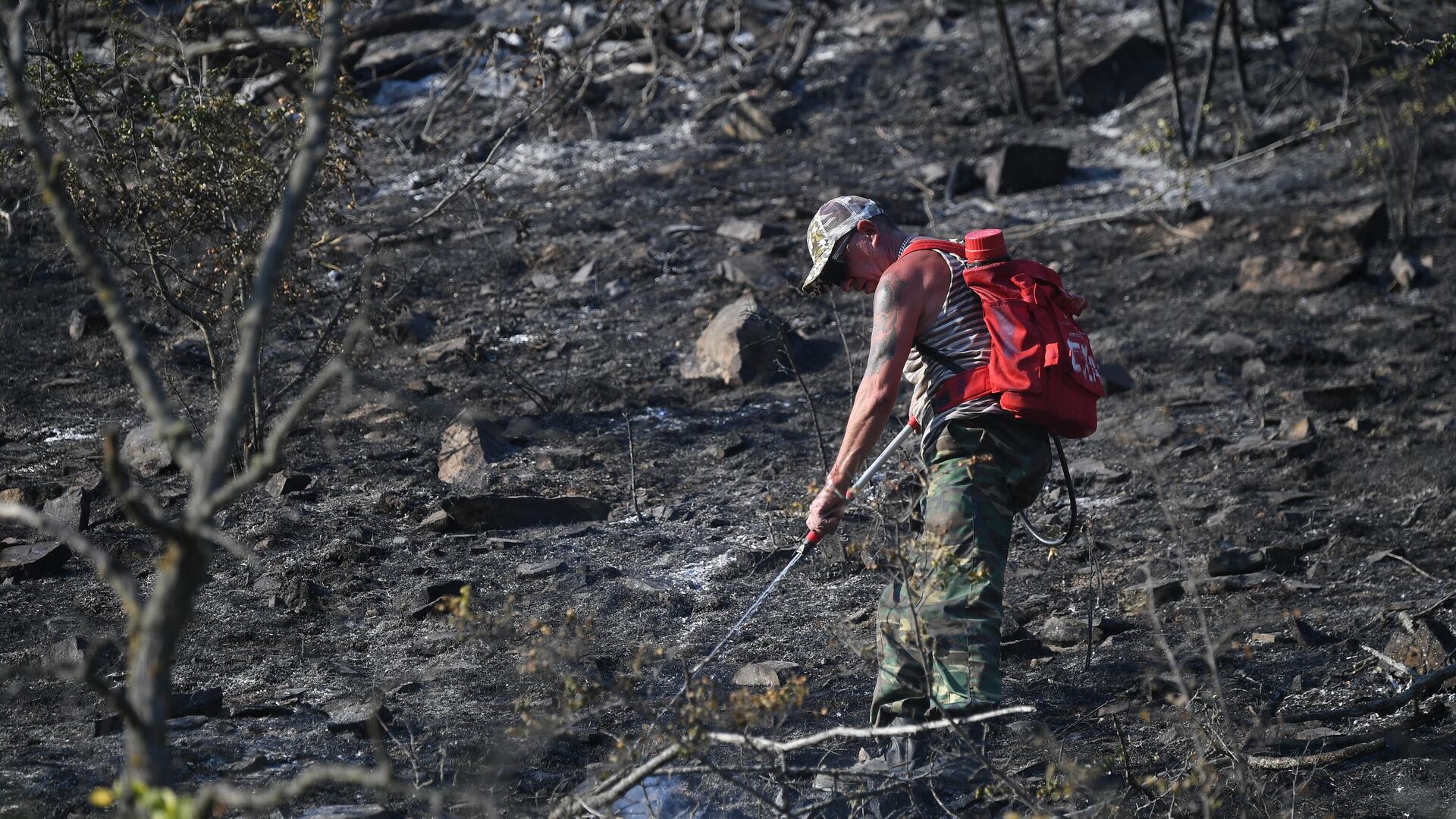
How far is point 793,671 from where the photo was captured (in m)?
4.21

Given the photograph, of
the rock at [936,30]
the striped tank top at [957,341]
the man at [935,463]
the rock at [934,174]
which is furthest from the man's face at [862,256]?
the rock at [936,30]

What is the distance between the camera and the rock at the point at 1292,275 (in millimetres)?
7734

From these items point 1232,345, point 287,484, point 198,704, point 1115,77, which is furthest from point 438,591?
point 1115,77

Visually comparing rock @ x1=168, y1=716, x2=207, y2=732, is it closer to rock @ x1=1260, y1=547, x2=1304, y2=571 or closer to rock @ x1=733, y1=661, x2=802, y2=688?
rock @ x1=733, y1=661, x2=802, y2=688

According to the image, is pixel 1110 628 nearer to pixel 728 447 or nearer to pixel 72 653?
pixel 728 447

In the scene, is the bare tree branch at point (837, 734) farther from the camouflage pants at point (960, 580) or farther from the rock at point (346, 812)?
the rock at point (346, 812)

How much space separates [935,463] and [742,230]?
5.57 m

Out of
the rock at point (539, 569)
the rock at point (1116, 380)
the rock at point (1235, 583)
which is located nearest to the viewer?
the rock at point (1235, 583)

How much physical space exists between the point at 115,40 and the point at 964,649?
455 centimetres

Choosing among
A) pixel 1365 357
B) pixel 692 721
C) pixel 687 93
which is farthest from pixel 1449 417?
pixel 687 93

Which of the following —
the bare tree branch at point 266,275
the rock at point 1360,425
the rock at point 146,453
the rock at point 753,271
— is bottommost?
the rock at point 1360,425

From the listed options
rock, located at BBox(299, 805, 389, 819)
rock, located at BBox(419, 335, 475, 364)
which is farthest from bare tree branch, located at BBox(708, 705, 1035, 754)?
rock, located at BBox(419, 335, 475, 364)

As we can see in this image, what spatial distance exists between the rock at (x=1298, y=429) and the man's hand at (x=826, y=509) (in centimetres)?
346

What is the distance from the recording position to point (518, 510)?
544 centimetres
